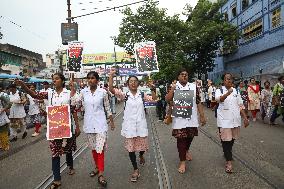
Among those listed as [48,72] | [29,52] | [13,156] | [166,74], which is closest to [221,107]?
[13,156]

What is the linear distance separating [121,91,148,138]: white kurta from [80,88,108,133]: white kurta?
404 millimetres

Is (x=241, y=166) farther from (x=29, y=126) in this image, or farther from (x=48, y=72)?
(x=48, y=72)

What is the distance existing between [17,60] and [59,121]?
44490mm

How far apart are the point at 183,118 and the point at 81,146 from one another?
3.97 meters

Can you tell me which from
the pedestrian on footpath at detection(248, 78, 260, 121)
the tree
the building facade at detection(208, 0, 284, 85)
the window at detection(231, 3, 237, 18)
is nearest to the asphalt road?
the pedestrian on footpath at detection(248, 78, 260, 121)

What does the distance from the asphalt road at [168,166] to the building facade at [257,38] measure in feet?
40.6

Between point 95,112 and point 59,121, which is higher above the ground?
point 95,112

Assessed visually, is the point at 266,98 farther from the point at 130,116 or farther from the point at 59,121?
the point at 59,121

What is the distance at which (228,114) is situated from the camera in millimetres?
6961

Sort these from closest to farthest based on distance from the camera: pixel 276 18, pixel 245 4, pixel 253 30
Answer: pixel 276 18 → pixel 253 30 → pixel 245 4

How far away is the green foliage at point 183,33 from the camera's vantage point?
2952 cm

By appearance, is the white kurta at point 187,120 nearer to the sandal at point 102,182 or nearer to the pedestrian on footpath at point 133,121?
the pedestrian on footpath at point 133,121

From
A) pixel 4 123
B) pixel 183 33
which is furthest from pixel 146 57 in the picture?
pixel 183 33

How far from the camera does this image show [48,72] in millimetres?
39938
